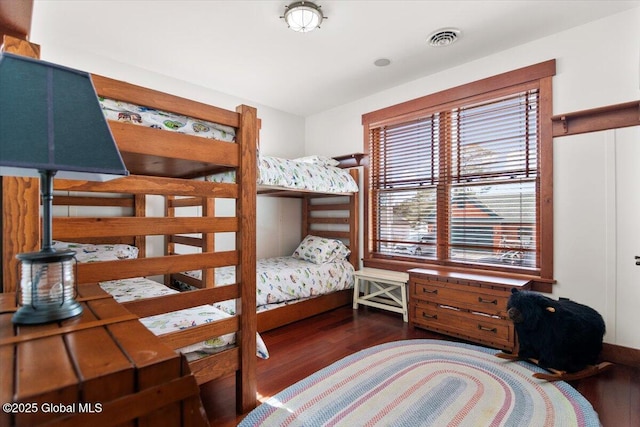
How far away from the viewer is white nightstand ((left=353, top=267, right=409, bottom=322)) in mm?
3057

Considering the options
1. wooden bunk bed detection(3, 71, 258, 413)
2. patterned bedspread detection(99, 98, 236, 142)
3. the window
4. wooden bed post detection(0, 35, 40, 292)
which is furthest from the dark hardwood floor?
patterned bedspread detection(99, 98, 236, 142)

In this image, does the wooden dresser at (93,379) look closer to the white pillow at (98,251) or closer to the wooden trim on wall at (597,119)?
the white pillow at (98,251)

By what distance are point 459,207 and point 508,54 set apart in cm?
137

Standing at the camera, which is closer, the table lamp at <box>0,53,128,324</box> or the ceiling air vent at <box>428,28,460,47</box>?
the table lamp at <box>0,53,128,324</box>

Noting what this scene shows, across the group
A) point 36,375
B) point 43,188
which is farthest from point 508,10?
point 36,375

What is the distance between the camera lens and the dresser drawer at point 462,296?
236cm

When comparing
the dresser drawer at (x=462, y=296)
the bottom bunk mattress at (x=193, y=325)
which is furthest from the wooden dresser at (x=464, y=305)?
the bottom bunk mattress at (x=193, y=325)

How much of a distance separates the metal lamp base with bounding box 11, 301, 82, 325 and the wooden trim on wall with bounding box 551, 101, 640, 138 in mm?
3035

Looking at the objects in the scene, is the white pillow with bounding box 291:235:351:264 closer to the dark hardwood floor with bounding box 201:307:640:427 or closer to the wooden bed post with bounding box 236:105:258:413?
the dark hardwood floor with bounding box 201:307:640:427

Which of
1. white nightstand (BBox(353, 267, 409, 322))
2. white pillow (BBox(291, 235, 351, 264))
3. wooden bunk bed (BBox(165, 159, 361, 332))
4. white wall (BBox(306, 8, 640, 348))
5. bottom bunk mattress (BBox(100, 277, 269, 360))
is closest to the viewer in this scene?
bottom bunk mattress (BBox(100, 277, 269, 360))

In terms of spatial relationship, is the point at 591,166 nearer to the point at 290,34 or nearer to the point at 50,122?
the point at 290,34

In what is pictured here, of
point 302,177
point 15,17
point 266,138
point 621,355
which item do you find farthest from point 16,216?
point 621,355

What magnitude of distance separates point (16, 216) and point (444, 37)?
2.79 m

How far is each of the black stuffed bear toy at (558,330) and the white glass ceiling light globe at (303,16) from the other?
7.58ft
